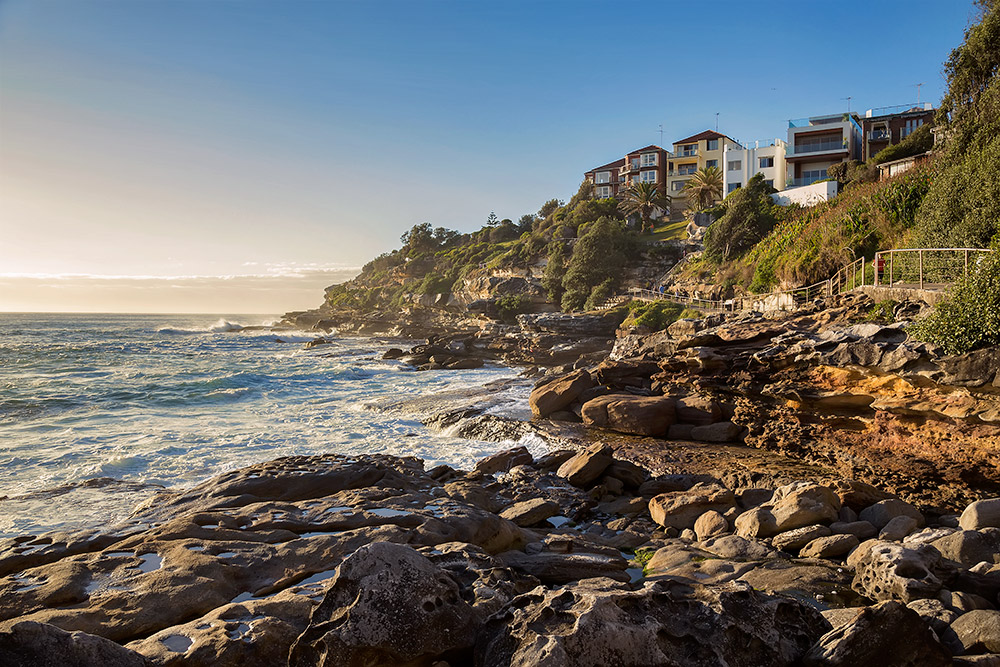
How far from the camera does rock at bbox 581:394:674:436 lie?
671 inches

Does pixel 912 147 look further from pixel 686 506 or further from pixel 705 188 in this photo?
pixel 686 506

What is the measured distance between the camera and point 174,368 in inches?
1501

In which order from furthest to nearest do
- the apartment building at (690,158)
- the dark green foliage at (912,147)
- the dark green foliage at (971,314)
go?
the apartment building at (690,158) < the dark green foliage at (912,147) < the dark green foliage at (971,314)

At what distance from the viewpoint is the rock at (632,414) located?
671 inches

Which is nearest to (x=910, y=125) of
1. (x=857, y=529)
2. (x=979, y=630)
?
(x=857, y=529)

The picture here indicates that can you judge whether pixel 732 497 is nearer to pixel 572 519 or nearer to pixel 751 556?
pixel 751 556

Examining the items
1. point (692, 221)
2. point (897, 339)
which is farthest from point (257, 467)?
point (692, 221)

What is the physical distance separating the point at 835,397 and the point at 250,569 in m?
14.5

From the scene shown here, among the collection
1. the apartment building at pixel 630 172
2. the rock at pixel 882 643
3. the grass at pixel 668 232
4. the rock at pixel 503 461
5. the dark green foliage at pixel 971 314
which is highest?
the apartment building at pixel 630 172

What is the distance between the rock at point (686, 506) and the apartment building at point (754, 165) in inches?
1867

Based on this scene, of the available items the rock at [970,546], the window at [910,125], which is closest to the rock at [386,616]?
the rock at [970,546]

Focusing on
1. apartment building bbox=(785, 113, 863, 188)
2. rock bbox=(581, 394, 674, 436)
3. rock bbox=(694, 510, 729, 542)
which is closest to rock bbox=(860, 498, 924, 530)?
rock bbox=(694, 510, 729, 542)

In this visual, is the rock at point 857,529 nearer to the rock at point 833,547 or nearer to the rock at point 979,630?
the rock at point 833,547

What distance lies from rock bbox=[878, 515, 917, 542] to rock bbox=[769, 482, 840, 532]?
77 cm
